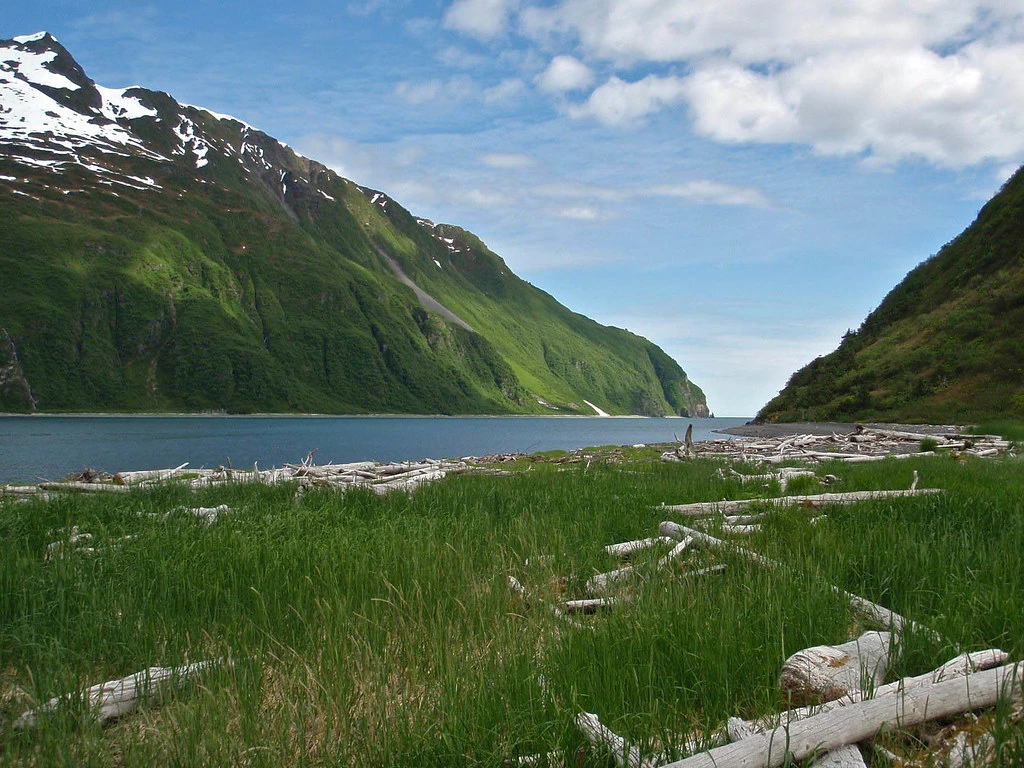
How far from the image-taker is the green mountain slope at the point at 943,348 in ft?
146

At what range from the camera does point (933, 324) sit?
2188 inches

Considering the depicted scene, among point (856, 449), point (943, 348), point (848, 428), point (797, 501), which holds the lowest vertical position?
point (797, 501)

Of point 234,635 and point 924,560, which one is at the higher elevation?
point 924,560

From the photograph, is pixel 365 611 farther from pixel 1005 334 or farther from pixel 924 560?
pixel 1005 334

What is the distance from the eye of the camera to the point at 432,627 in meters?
4.96

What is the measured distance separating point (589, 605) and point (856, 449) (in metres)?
25.2

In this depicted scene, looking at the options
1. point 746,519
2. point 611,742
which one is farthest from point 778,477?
point 611,742

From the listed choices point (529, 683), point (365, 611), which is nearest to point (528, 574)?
point (365, 611)

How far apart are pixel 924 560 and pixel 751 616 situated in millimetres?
2400

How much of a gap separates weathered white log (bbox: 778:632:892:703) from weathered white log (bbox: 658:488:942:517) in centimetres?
533

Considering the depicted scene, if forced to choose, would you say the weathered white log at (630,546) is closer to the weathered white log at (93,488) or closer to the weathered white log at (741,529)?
the weathered white log at (741,529)

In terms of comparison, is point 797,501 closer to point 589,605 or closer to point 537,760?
point 589,605

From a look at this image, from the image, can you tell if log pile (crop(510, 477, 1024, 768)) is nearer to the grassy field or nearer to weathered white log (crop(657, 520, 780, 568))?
the grassy field

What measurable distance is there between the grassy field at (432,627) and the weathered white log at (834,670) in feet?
0.48
